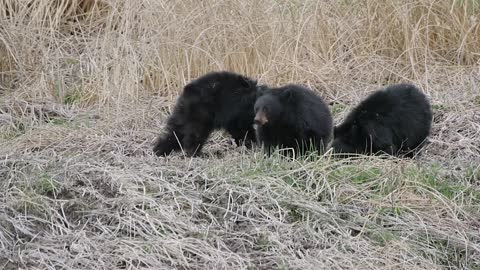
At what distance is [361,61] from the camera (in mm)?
10047

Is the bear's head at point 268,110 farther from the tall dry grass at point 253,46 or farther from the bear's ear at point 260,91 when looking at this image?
the tall dry grass at point 253,46

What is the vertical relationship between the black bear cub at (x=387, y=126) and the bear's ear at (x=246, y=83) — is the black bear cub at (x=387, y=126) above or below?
below

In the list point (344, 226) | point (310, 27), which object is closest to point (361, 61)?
point (310, 27)

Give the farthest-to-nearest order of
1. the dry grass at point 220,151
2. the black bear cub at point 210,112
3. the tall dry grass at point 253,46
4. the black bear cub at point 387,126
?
the tall dry grass at point 253,46 → the black bear cub at point 210,112 → the black bear cub at point 387,126 → the dry grass at point 220,151

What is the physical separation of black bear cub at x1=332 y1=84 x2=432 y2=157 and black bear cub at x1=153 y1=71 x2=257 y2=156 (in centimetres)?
78

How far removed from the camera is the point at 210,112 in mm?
8211

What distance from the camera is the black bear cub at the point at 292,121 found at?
755cm

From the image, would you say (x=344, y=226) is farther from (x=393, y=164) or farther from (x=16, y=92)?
(x=16, y=92)

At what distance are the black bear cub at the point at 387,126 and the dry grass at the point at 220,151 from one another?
0.32 meters

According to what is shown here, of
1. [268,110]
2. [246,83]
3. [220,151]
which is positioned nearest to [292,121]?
[268,110]

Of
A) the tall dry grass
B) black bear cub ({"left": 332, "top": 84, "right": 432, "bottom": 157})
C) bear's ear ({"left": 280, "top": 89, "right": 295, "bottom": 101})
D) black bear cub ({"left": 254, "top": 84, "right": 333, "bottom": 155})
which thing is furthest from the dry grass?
bear's ear ({"left": 280, "top": 89, "right": 295, "bottom": 101})

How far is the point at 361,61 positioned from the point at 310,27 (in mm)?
618

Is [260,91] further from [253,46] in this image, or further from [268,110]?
[253,46]

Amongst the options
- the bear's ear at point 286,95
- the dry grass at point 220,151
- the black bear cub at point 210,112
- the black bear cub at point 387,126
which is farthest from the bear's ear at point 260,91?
the black bear cub at point 387,126
